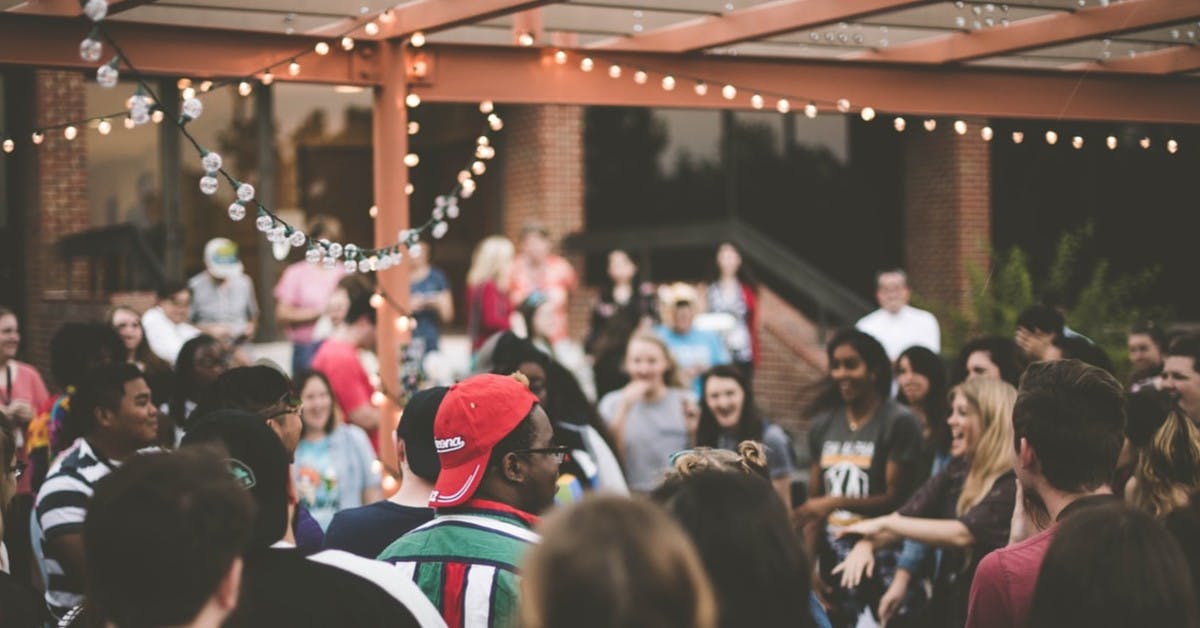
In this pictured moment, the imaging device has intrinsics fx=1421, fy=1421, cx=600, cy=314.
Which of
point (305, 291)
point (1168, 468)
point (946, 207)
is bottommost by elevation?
point (1168, 468)

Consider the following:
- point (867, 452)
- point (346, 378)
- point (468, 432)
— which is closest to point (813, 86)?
point (867, 452)

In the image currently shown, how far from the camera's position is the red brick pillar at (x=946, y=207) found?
55.5 feet

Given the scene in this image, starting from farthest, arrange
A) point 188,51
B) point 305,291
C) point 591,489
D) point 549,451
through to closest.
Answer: point 305,291
point 188,51
point 591,489
point 549,451

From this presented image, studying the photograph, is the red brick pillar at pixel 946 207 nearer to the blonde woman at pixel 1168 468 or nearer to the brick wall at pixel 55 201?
the brick wall at pixel 55 201

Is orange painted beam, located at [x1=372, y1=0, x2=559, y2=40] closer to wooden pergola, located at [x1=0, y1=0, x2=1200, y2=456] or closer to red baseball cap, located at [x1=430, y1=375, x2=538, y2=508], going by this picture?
wooden pergola, located at [x1=0, y1=0, x2=1200, y2=456]

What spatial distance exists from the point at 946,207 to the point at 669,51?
9942 millimetres

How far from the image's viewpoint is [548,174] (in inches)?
628

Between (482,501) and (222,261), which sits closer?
(482,501)

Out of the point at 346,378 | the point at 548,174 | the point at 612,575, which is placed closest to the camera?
the point at 612,575

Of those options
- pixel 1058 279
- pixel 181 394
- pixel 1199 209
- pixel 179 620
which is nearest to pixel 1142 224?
pixel 1058 279

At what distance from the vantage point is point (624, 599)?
5.97 ft

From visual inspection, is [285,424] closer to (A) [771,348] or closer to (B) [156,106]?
(B) [156,106]

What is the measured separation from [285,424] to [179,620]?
2272 millimetres

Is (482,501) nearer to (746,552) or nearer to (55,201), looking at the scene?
(746,552)
